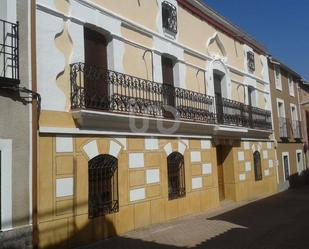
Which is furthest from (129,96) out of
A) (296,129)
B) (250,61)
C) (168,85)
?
(296,129)

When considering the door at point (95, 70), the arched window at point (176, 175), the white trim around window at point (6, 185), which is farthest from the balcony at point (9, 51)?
the arched window at point (176, 175)

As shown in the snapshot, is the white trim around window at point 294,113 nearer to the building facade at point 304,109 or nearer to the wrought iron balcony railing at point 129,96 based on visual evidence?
the building facade at point 304,109

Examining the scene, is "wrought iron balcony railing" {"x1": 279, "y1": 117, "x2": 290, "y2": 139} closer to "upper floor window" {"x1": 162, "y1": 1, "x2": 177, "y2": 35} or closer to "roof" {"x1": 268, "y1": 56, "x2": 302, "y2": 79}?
"roof" {"x1": 268, "y1": 56, "x2": 302, "y2": 79}

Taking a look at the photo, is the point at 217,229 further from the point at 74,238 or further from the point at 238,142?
the point at 238,142

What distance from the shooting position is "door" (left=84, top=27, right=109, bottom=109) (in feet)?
30.7

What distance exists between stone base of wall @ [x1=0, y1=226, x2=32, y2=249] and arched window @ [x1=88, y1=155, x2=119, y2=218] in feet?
5.95

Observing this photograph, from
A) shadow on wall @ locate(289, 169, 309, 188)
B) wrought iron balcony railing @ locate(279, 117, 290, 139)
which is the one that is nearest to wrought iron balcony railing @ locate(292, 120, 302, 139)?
wrought iron balcony railing @ locate(279, 117, 290, 139)

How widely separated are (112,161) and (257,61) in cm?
1268

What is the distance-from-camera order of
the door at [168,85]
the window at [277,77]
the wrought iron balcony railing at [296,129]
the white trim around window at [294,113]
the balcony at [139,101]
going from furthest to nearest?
the white trim around window at [294,113], the wrought iron balcony railing at [296,129], the window at [277,77], the door at [168,85], the balcony at [139,101]

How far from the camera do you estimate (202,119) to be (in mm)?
13336

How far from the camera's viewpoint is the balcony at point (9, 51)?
755 centimetres

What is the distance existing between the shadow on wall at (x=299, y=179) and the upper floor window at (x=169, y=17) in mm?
13004

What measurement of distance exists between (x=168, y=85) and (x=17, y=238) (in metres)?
6.45

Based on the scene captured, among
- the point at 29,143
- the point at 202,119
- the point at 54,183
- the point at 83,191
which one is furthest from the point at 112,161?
the point at 202,119
